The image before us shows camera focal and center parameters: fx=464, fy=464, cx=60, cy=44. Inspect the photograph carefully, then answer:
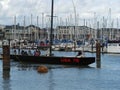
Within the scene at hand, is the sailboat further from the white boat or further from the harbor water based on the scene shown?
the white boat

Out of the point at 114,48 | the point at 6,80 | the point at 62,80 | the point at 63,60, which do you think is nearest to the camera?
the point at 6,80

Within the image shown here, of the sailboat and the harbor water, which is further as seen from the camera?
the sailboat

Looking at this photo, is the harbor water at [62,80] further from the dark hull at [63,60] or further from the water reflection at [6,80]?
the dark hull at [63,60]

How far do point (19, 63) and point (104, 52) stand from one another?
6100cm

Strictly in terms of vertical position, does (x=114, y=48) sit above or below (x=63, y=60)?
above

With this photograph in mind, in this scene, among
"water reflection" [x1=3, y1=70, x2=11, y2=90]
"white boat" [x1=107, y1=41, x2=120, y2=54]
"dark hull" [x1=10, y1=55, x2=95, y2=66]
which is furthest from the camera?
"white boat" [x1=107, y1=41, x2=120, y2=54]

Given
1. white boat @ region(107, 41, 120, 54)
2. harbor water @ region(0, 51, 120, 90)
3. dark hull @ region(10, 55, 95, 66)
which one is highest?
white boat @ region(107, 41, 120, 54)

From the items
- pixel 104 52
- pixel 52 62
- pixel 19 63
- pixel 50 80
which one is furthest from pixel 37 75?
pixel 104 52

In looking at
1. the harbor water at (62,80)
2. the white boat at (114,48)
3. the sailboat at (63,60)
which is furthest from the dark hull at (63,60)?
the white boat at (114,48)

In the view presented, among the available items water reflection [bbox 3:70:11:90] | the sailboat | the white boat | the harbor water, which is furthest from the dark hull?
the white boat

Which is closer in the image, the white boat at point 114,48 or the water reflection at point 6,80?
the water reflection at point 6,80

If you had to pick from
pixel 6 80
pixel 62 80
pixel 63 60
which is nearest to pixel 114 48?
pixel 63 60

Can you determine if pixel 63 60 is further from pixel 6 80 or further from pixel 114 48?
pixel 114 48

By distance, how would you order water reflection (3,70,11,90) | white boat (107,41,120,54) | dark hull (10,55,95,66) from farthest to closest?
1. white boat (107,41,120,54)
2. dark hull (10,55,95,66)
3. water reflection (3,70,11,90)
